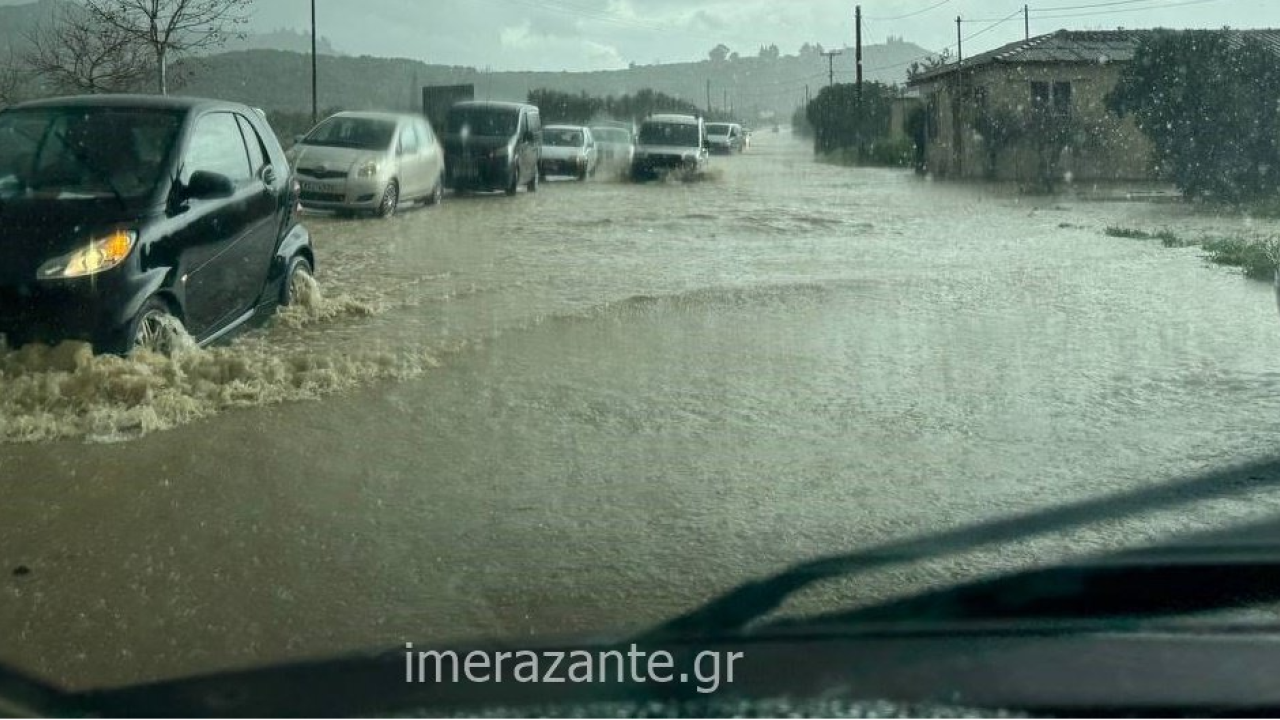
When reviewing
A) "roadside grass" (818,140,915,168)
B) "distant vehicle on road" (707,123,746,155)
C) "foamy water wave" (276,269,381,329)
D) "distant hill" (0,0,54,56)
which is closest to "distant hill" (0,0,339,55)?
"distant hill" (0,0,54,56)

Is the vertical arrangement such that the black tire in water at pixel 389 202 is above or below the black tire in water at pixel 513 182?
below

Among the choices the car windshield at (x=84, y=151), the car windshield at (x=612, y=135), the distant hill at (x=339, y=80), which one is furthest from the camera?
the car windshield at (x=612, y=135)

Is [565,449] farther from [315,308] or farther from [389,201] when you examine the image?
[389,201]

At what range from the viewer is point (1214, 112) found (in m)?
27.9

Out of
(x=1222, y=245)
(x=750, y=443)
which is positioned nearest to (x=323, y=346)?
(x=750, y=443)

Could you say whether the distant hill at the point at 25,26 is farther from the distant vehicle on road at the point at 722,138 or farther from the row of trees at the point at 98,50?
the distant vehicle on road at the point at 722,138

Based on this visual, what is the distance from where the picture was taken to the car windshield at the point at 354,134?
20969 mm

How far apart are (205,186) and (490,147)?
2062 cm

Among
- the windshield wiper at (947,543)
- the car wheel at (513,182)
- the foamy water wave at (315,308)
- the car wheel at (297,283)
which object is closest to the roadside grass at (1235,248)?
the windshield wiper at (947,543)

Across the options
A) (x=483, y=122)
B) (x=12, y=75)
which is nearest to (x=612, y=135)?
(x=483, y=122)

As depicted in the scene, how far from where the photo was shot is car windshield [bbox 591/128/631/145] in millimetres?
41569

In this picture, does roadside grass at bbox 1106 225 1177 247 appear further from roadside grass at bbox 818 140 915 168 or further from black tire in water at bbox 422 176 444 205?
roadside grass at bbox 818 140 915 168

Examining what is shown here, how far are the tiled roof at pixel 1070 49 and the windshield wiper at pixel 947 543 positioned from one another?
31.4 meters

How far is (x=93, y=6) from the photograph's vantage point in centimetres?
2005
